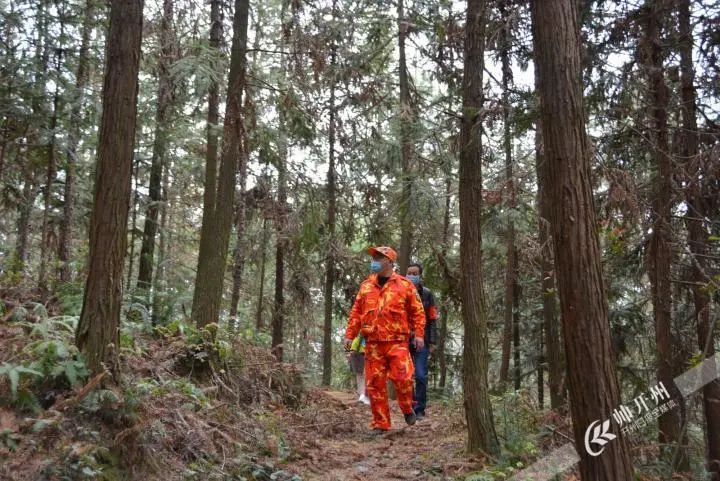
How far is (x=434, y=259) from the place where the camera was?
48.1ft

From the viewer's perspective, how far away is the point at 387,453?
677cm

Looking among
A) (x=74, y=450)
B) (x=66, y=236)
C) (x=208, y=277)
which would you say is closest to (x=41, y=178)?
(x=66, y=236)

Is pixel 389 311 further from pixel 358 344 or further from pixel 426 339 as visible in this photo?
pixel 426 339

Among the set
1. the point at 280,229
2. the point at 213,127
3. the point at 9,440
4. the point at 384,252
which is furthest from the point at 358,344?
the point at 280,229

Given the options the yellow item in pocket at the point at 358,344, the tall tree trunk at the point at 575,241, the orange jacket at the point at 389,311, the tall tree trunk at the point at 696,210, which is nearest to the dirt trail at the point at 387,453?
the yellow item in pocket at the point at 358,344

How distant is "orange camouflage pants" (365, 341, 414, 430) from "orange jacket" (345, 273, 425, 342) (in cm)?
12

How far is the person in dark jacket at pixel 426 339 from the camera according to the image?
340 inches

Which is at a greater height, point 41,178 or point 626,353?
point 41,178

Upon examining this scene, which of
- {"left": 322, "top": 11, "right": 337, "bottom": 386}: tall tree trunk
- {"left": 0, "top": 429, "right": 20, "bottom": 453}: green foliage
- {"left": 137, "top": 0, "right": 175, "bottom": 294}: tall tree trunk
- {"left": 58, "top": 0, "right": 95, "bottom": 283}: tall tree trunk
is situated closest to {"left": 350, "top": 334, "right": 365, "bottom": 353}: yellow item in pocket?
{"left": 137, "top": 0, "right": 175, "bottom": 294}: tall tree trunk

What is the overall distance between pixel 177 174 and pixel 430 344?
35.9 feet

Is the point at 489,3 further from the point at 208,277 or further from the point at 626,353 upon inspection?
the point at 626,353

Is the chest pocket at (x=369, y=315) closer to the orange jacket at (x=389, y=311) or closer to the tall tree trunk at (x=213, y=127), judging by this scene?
the orange jacket at (x=389, y=311)

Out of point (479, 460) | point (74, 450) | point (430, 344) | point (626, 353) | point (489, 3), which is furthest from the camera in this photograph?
point (626, 353)

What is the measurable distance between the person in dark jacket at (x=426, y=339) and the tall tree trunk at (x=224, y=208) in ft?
9.24
